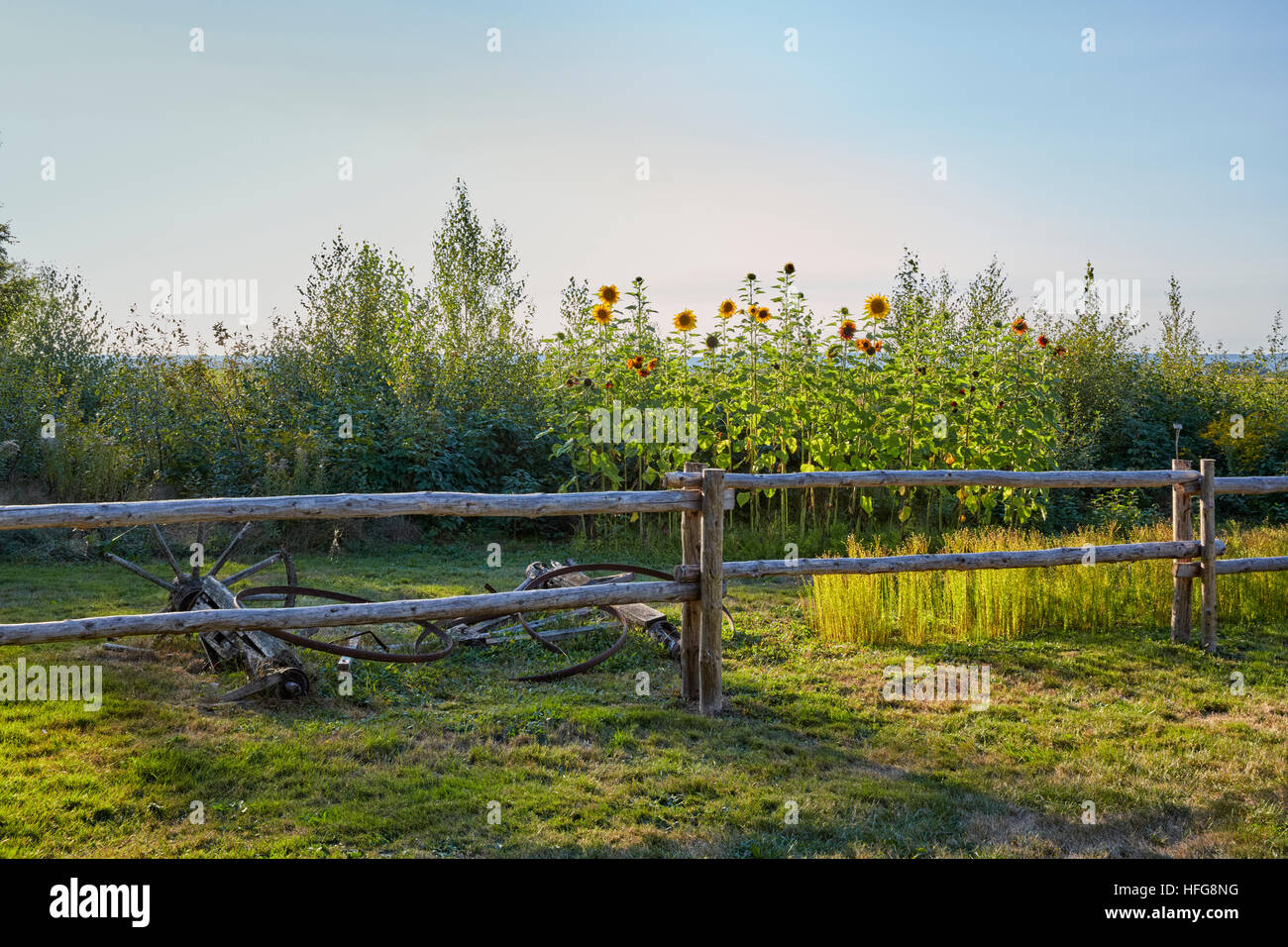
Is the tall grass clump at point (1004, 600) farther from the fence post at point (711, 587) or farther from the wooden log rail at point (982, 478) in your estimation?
the fence post at point (711, 587)

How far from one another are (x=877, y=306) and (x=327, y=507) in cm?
633

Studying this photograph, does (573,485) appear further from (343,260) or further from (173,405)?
(343,260)

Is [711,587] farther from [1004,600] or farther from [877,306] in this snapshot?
[877,306]

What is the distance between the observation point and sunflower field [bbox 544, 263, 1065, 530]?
9414 mm

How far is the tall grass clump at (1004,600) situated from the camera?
22.6ft

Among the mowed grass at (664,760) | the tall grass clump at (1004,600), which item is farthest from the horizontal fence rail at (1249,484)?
the mowed grass at (664,760)

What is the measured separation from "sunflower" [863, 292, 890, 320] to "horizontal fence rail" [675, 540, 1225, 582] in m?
3.72

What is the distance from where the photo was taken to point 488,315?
19031 millimetres

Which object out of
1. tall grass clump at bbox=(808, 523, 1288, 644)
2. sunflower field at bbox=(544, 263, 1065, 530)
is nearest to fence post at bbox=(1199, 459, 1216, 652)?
tall grass clump at bbox=(808, 523, 1288, 644)

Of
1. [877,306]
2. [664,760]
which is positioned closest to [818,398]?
[877,306]

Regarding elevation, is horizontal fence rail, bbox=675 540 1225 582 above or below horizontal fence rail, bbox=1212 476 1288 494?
below

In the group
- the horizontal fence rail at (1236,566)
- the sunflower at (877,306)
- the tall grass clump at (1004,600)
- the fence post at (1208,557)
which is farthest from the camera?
the sunflower at (877,306)

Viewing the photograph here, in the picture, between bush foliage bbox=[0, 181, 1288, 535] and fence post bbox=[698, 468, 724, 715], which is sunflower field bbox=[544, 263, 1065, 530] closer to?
bush foliage bbox=[0, 181, 1288, 535]

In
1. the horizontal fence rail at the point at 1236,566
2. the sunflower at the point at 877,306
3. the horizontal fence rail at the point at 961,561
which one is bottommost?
the horizontal fence rail at the point at 1236,566
